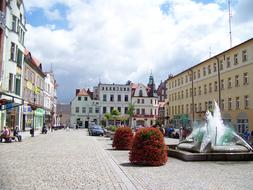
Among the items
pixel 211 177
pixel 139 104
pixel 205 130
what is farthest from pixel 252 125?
pixel 139 104

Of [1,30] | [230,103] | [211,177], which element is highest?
[1,30]

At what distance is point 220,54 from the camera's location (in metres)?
50.2

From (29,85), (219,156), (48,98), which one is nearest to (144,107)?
(48,98)

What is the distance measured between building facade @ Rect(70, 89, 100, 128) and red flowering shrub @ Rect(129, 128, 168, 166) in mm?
89628

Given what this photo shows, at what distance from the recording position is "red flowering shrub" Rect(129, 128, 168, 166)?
14.2 metres

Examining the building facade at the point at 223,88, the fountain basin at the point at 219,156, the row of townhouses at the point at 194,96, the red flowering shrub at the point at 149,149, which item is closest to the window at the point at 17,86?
the row of townhouses at the point at 194,96

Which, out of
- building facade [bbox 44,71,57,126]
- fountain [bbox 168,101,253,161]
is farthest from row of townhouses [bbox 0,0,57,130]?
building facade [bbox 44,71,57,126]

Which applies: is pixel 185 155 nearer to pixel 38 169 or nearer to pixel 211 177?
pixel 211 177

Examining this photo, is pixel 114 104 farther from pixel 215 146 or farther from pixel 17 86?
pixel 215 146

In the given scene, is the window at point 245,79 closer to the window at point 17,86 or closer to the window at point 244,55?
the window at point 244,55

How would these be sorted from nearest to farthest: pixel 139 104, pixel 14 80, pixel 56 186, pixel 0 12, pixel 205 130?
pixel 56 186 < pixel 205 130 < pixel 0 12 < pixel 14 80 < pixel 139 104

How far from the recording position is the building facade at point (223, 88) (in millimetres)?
42734

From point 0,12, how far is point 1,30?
1808mm

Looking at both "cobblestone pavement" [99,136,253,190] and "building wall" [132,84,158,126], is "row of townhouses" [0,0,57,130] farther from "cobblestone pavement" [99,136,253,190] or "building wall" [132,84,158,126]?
"building wall" [132,84,158,126]
